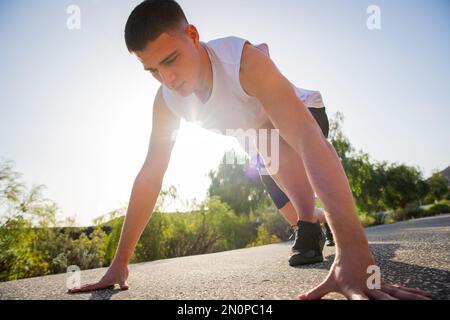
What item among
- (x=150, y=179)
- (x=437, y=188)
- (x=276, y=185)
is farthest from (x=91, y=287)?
(x=437, y=188)

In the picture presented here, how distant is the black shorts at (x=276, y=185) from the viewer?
7.07 ft

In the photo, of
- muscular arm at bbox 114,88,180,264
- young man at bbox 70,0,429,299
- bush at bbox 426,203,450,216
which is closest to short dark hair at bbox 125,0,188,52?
young man at bbox 70,0,429,299

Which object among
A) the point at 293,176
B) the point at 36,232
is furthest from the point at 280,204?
the point at 36,232

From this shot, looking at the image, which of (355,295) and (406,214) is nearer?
(355,295)

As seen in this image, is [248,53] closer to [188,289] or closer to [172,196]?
[188,289]

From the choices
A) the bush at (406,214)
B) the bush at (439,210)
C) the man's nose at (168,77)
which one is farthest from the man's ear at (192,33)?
the bush at (439,210)

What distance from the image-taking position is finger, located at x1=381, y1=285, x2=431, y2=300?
73 cm

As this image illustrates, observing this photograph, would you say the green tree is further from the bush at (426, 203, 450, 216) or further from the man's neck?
the man's neck

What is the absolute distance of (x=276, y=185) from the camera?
2479mm

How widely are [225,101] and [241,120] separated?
217 millimetres

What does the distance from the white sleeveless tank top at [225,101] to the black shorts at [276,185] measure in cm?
9

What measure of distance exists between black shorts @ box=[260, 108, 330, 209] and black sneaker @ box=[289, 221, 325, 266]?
2.27ft

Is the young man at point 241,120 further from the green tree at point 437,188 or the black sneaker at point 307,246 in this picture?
the green tree at point 437,188

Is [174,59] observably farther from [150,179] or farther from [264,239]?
[264,239]
